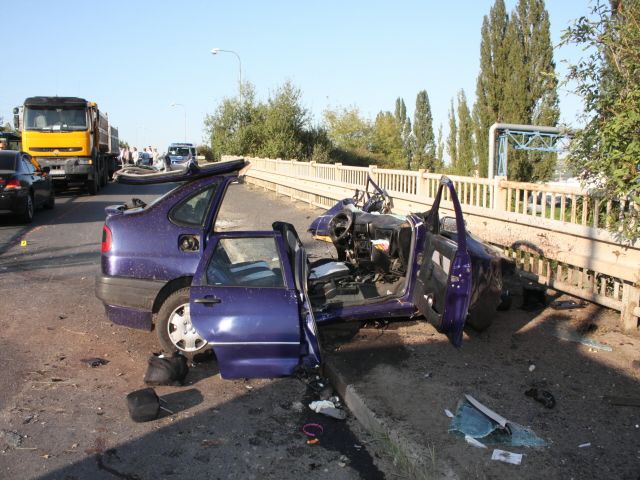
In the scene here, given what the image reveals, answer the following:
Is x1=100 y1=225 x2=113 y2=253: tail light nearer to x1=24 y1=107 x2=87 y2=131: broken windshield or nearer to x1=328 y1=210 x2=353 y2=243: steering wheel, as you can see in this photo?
x1=328 y1=210 x2=353 y2=243: steering wheel

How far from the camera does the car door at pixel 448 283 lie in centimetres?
484

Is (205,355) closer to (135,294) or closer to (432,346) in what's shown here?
(135,294)

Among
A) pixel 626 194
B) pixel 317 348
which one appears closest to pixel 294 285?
pixel 317 348

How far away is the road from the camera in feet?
12.4

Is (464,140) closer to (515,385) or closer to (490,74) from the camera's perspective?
(490,74)

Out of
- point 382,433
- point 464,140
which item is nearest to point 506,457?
point 382,433

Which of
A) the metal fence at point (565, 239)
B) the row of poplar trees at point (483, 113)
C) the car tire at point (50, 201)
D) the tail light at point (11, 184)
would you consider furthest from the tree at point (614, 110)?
the row of poplar trees at point (483, 113)

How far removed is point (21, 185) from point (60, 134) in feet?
26.4

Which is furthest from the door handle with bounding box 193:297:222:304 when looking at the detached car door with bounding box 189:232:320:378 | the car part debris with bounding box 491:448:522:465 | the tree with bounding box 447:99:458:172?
the tree with bounding box 447:99:458:172

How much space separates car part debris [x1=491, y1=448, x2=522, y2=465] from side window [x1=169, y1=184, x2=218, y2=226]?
10.5 feet

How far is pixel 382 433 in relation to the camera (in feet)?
13.5

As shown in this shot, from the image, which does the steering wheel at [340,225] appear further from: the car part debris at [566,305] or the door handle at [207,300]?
the door handle at [207,300]

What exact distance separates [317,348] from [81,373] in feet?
7.04

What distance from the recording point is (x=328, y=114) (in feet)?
182
